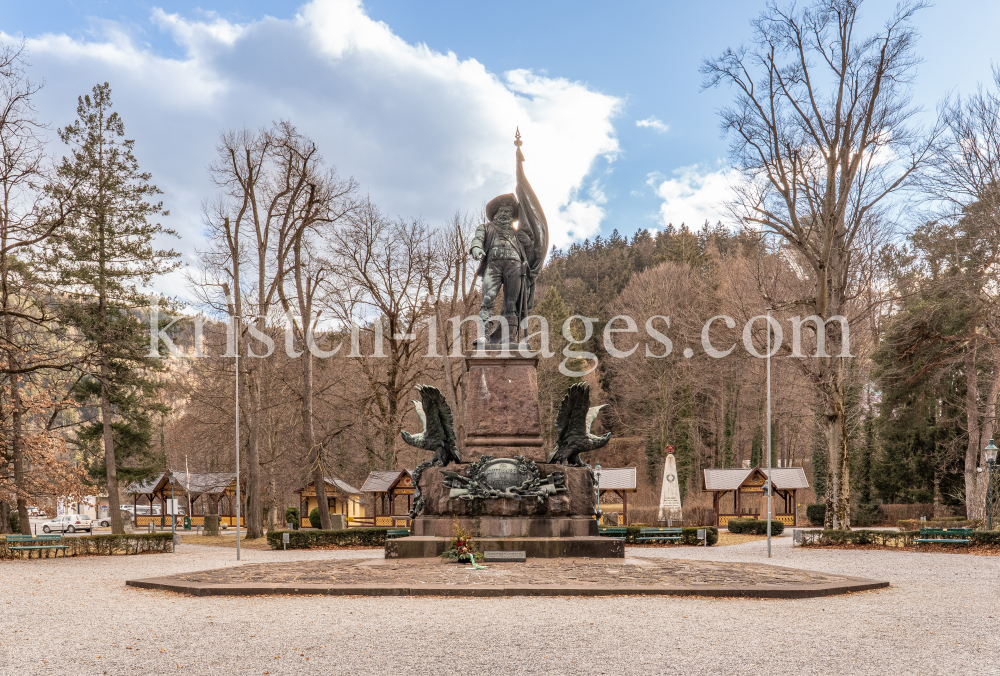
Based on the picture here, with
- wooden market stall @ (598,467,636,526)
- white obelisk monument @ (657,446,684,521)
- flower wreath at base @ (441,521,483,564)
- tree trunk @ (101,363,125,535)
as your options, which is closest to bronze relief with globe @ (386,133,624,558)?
flower wreath at base @ (441,521,483,564)

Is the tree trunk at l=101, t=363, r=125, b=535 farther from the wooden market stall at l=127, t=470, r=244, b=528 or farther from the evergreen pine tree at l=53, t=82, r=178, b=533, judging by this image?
the wooden market stall at l=127, t=470, r=244, b=528

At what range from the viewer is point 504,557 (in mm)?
12789

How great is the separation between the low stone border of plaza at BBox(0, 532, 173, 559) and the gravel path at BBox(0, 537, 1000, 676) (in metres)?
10.7

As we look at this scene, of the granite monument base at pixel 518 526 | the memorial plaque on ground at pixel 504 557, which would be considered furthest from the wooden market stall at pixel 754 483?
the memorial plaque on ground at pixel 504 557

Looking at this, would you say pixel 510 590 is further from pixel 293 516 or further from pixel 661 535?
pixel 293 516

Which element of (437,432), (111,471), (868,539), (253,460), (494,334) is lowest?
(868,539)

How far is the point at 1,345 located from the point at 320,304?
11574mm

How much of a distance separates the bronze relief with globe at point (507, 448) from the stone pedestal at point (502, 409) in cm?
2

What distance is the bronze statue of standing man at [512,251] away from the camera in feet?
53.5

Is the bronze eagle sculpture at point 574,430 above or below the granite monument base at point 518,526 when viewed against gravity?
above

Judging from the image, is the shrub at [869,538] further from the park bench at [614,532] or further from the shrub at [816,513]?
the shrub at [816,513]

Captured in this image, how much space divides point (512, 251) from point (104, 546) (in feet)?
44.2

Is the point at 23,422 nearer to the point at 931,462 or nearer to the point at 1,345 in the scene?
the point at 1,345

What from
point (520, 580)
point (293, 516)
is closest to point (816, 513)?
point (293, 516)
